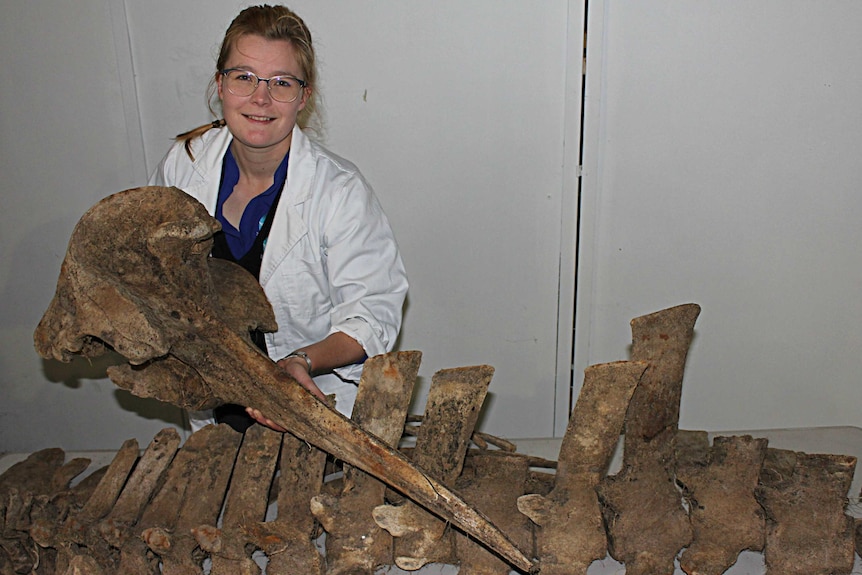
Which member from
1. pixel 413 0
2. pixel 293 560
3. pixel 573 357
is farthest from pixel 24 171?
pixel 573 357

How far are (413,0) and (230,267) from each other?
4.54 feet

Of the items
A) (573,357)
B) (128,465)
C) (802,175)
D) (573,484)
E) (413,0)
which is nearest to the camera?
(573,484)

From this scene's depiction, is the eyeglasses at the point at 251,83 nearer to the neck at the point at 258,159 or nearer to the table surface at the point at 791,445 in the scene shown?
the neck at the point at 258,159

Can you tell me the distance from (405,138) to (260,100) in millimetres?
1074

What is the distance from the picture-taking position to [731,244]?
322 cm

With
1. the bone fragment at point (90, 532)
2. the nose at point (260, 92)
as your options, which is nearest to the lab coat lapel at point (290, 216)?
the nose at point (260, 92)

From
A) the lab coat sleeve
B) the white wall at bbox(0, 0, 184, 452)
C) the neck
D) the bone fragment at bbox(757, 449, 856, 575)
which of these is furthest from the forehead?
the bone fragment at bbox(757, 449, 856, 575)

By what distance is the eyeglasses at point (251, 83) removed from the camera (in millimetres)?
2102

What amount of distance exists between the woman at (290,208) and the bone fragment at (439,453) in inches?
10.6

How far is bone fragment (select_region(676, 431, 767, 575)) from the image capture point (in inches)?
73.1

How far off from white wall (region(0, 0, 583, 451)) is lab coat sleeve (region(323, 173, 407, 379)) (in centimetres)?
88

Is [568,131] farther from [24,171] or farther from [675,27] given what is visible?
[24,171]

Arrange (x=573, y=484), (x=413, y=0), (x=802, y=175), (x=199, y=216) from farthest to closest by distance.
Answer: (x=802, y=175), (x=413, y=0), (x=573, y=484), (x=199, y=216)

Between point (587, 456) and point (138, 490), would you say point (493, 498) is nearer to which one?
point (587, 456)
